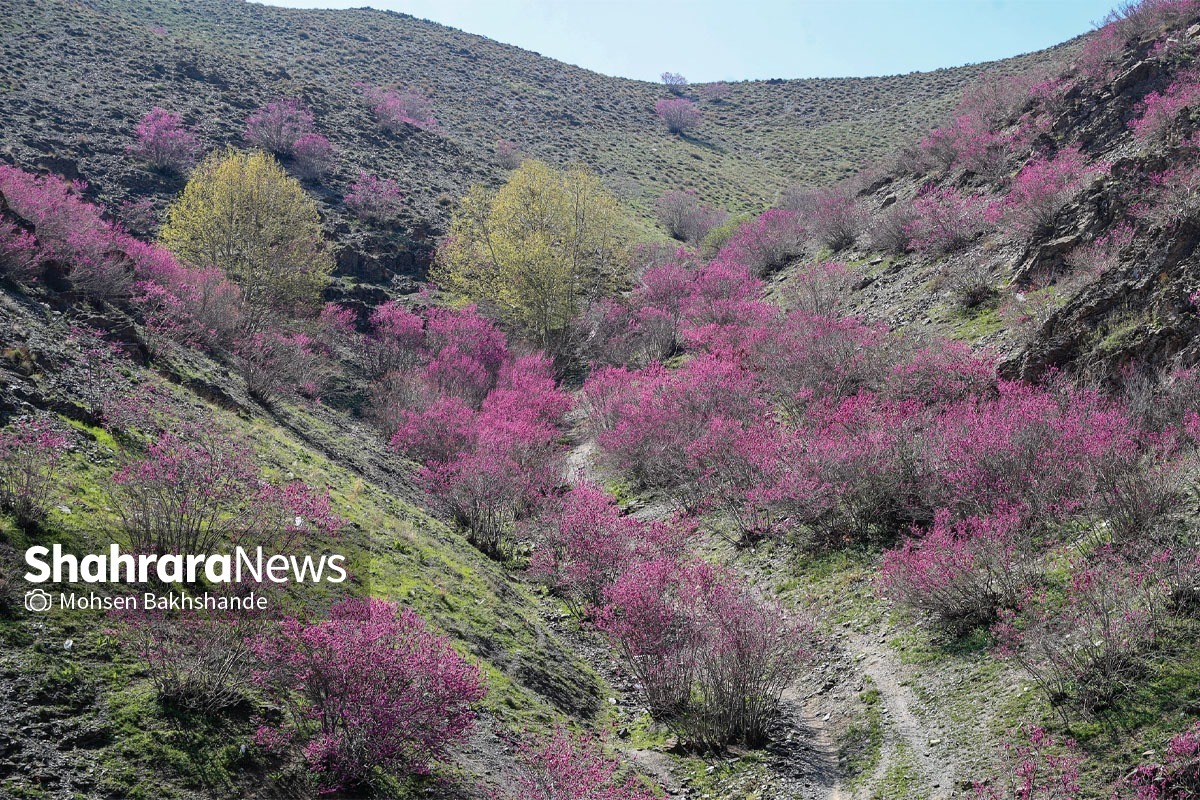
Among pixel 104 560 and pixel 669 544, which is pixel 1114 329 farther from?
pixel 104 560

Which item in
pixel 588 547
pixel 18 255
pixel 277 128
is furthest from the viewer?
pixel 277 128

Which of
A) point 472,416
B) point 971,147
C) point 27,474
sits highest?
point 971,147

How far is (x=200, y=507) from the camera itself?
848 cm

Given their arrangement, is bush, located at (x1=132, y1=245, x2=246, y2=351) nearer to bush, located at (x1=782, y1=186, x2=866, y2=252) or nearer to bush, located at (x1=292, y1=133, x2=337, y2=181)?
bush, located at (x1=292, y1=133, x2=337, y2=181)

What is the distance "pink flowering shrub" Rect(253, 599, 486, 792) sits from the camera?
650 centimetres

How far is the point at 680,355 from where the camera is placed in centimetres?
2892

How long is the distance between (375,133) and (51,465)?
165 feet

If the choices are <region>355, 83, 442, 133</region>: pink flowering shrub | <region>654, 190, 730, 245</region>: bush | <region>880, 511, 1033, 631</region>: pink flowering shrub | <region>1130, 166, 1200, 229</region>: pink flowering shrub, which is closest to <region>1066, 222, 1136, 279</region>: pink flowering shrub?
<region>1130, 166, 1200, 229</region>: pink flowering shrub

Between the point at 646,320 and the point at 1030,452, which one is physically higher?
the point at 646,320

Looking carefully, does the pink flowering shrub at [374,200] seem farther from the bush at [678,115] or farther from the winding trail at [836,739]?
the bush at [678,115]

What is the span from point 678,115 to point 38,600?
81455 millimetres

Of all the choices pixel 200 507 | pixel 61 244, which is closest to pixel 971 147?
pixel 200 507

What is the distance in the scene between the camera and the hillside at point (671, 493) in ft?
22.3

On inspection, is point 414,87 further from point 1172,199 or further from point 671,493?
point 1172,199
